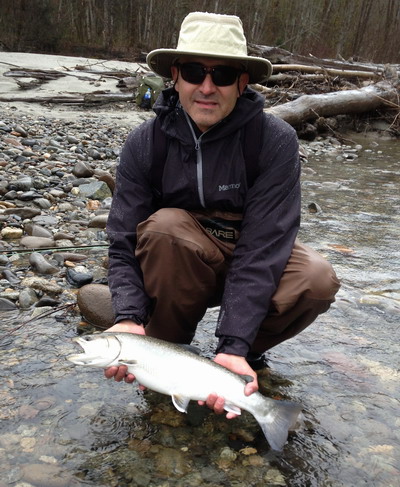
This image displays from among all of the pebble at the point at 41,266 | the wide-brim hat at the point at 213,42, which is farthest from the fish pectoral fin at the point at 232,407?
the pebble at the point at 41,266

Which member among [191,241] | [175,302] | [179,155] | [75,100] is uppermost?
[179,155]

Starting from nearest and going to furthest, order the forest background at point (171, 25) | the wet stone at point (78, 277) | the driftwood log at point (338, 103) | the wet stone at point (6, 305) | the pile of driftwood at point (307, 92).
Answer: the wet stone at point (6, 305) → the wet stone at point (78, 277) → the driftwood log at point (338, 103) → the pile of driftwood at point (307, 92) → the forest background at point (171, 25)

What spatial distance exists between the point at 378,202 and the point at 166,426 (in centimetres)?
539

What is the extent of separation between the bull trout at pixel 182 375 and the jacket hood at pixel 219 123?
1.02 meters

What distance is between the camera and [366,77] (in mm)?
15422

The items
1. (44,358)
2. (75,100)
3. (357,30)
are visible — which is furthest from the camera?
(357,30)

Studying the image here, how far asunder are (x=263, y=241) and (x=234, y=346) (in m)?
0.51

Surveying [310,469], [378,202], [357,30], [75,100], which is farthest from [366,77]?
[357,30]

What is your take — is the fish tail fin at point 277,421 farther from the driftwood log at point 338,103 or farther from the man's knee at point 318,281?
the driftwood log at point 338,103

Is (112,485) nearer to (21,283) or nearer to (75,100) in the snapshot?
(21,283)

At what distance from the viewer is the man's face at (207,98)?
2.62 metres

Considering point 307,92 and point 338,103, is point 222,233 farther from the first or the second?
Result: point 307,92

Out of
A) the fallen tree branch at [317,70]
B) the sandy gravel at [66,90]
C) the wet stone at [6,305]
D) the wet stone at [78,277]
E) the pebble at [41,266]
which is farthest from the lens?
the fallen tree branch at [317,70]

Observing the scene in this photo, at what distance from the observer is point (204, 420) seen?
262cm
